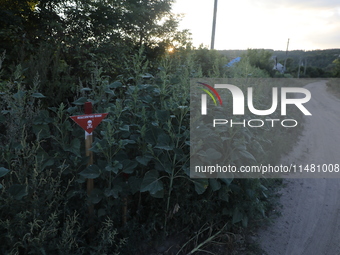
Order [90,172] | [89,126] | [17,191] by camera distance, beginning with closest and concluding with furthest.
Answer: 1. [17,191]
2. [90,172]
3. [89,126]

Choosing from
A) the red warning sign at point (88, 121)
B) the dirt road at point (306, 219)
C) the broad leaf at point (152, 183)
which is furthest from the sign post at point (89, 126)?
the dirt road at point (306, 219)

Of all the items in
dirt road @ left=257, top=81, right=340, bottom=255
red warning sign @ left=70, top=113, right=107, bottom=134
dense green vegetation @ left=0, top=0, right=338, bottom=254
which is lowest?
dirt road @ left=257, top=81, right=340, bottom=255

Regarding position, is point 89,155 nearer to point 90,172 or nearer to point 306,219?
point 90,172

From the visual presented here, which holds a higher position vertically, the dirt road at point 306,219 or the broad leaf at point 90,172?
the broad leaf at point 90,172

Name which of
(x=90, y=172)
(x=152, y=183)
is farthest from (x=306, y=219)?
(x=90, y=172)

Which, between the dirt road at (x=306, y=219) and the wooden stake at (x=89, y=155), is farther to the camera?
the dirt road at (x=306, y=219)

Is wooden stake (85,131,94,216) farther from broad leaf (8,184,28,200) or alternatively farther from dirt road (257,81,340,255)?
dirt road (257,81,340,255)

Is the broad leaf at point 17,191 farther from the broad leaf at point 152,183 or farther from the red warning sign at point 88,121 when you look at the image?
the broad leaf at point 152,183

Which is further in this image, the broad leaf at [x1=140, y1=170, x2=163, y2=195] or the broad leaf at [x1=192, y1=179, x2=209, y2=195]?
the broad leaf at [x1=192, y1=179, x2=209, y2=195]

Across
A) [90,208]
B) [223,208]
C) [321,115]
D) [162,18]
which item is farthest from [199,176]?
[321,115]

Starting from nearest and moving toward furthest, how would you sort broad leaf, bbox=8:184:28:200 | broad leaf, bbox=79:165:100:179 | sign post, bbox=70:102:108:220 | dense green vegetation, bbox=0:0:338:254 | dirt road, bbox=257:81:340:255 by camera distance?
broad leaf, bbox=8:184:28:200, dense green vegetation, bbox=0:0:338:254, broad leaf, bbox=79:165:100:179, sign post, bbox=70:102:108:220, dirt road, bbox=257:81:340:255

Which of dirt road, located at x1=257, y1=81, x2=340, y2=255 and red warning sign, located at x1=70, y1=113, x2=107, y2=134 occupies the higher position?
red warning sign, located at x1=70, y1=113, x2=107, y2=134

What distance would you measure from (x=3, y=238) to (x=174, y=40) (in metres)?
10.0

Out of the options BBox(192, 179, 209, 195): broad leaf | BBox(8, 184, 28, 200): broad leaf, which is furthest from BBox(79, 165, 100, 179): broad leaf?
BBox(192, 179, 209, 195): broad leaf
